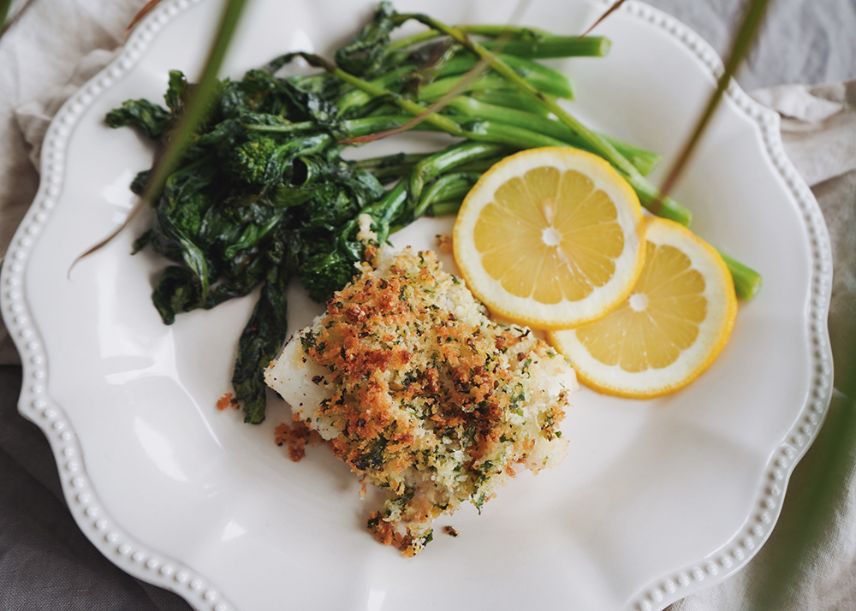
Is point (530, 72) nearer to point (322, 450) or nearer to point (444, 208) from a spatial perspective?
point (444, 208)

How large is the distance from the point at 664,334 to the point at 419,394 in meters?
1.50

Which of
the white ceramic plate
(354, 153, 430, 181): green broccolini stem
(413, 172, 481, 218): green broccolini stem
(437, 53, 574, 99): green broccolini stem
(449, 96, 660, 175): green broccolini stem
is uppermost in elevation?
(437, 53, 574, 99): green broccolini stem

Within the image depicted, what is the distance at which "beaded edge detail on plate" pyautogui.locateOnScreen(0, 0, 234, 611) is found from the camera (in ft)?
10.8

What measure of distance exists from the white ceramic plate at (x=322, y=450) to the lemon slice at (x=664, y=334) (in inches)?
6.6

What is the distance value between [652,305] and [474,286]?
100 cm

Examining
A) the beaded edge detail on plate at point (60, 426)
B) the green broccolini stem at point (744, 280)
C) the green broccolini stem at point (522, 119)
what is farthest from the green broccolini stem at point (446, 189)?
the beaded edge detail on plate at point (60, 426)

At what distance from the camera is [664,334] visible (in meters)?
4.05

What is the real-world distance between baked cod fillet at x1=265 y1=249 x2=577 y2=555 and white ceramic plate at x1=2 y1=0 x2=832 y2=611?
14.5 inches

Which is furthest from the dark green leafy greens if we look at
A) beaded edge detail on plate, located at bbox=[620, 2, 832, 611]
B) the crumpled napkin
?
the crumpled napkin

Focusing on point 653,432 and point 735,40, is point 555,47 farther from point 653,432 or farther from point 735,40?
point 735,40

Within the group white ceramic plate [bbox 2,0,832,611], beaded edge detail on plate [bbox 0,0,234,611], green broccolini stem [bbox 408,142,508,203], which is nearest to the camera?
beaded edge detail on plate [bbox 0,0,234,611]

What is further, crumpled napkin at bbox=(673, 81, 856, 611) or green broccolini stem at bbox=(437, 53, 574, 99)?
green broccolini stem at bbox=(437, 53, 574, 99)

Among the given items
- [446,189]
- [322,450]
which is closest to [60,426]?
[322,450]

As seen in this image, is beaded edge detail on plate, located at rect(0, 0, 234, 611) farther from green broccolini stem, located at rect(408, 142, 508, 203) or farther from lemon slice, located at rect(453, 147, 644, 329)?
lemon slice, located at rect(453, 147, 644, 329)
